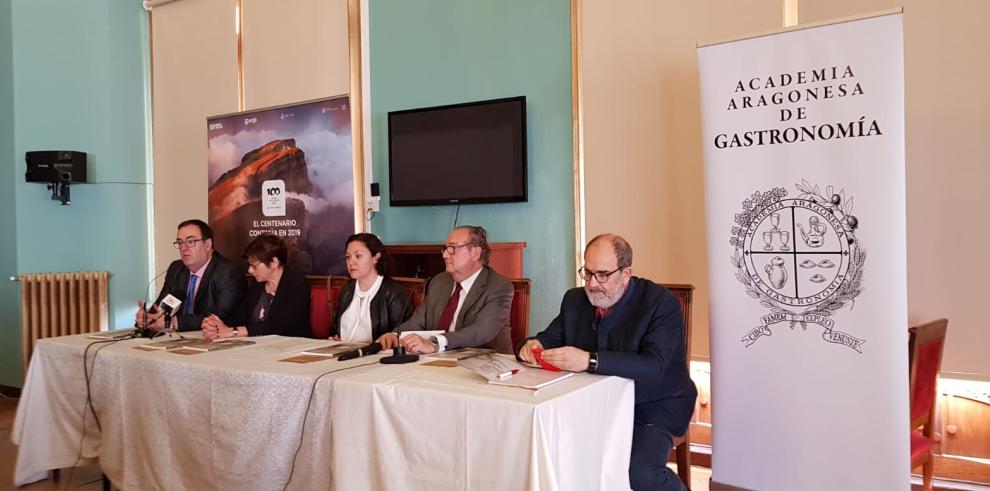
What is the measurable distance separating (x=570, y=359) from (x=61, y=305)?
5.14 metres

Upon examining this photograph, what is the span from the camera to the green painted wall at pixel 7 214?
5.96 meters

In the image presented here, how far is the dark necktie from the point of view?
366 cm

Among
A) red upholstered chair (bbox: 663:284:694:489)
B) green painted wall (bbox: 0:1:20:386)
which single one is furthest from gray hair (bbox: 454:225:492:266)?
green painted wall (bbox: 0:1:20:386)

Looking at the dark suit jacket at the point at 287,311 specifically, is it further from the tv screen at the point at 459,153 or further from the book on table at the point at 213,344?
the tv screen at the point at 459,153

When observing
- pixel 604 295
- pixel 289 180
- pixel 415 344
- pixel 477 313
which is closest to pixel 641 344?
pixel 604 295

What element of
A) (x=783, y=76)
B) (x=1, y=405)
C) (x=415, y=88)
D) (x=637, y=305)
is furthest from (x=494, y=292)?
(x=1, y=405)

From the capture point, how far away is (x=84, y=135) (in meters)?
6.23

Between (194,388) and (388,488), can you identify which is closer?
(388,488)

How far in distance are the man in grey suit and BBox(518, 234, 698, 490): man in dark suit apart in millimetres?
631

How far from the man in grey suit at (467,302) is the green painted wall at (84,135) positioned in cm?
387

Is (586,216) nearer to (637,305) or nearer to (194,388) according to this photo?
(637,305)

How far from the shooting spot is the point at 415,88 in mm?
5113

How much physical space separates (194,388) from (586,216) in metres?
2.40

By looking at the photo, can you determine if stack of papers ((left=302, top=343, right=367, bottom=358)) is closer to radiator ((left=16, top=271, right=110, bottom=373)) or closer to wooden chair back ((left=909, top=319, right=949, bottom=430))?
wooden chair back ((left=909, top=319, right=949, bottom=430))
